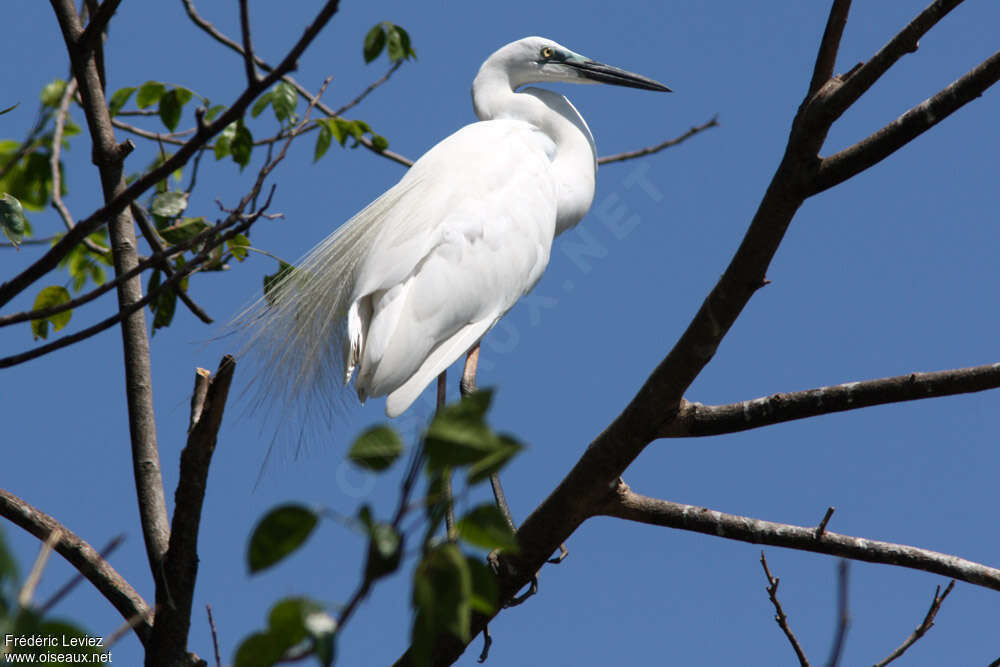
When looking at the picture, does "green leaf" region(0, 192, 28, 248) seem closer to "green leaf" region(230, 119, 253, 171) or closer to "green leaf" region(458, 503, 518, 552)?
"green leaf" region(230, 119, 253, 171)

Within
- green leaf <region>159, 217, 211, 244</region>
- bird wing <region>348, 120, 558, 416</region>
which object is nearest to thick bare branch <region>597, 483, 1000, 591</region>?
bird wing <region>348, 120, 558, 416</region>

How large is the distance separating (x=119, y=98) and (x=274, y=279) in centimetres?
89

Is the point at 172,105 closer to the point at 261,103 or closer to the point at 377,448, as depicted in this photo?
the point at 261,103

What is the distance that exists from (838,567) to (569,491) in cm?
155

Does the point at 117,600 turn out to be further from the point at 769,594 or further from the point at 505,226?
the point at 505,226

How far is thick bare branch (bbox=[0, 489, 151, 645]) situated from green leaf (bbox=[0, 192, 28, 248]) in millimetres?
636

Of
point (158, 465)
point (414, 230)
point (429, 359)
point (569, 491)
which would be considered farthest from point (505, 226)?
point (158, 465)

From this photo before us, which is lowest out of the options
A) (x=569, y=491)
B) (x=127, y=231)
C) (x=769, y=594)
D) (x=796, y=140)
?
(x=769, y=594)

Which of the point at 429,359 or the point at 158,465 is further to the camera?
the point at 429,359

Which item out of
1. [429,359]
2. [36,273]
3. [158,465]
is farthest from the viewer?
[429,359]

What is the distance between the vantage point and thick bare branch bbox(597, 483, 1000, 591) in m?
2.76

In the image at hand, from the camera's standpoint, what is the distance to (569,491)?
9.72ft

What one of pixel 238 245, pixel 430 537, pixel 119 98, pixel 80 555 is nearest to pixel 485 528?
pixel 430 537

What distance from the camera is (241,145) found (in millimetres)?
3611
